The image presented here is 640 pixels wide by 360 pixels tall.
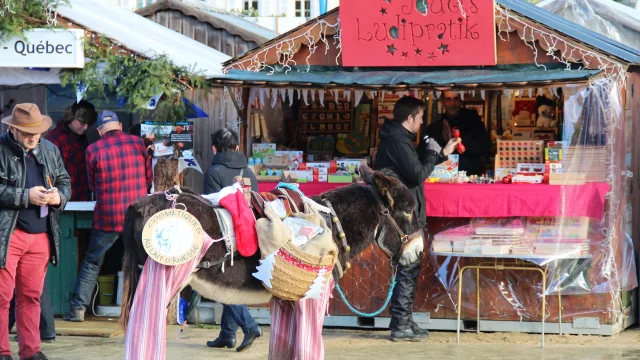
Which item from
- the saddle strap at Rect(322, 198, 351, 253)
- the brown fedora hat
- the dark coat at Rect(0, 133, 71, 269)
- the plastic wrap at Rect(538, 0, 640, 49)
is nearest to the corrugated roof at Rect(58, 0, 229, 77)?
the dark coat at Rect(0, 133, 71, 269)

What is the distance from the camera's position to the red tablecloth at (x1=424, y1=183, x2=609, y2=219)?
889cm

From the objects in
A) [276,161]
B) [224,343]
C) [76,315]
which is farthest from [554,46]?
[76,315]

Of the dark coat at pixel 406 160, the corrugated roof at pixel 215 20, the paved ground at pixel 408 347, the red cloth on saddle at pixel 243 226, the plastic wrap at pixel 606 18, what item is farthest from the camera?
the corrugated roof at pixel 215 20

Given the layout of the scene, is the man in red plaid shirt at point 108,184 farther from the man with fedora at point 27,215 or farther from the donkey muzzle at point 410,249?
the donkey muzzle at point 410,249

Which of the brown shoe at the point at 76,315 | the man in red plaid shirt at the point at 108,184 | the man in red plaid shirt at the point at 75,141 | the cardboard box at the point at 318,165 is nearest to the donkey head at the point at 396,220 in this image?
the cardboard box at the point at 318,165

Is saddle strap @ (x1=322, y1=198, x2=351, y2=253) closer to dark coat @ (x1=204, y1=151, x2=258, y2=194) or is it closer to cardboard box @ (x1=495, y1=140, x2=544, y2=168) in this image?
dark coat @ (x1=204, y1=151, x2=258, y2=194)

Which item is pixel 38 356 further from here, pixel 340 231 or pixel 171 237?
pixel 340 231

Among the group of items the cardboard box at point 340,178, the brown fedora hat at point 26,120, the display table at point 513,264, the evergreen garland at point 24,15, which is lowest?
the display table at point 513,264

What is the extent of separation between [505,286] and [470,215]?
772mm

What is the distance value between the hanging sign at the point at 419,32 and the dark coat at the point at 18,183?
115 inches

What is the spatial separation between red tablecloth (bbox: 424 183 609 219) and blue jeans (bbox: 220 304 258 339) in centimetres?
191

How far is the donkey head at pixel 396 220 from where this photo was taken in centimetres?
680

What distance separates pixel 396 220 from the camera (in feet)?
22.6

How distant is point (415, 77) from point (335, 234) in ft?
9.32
